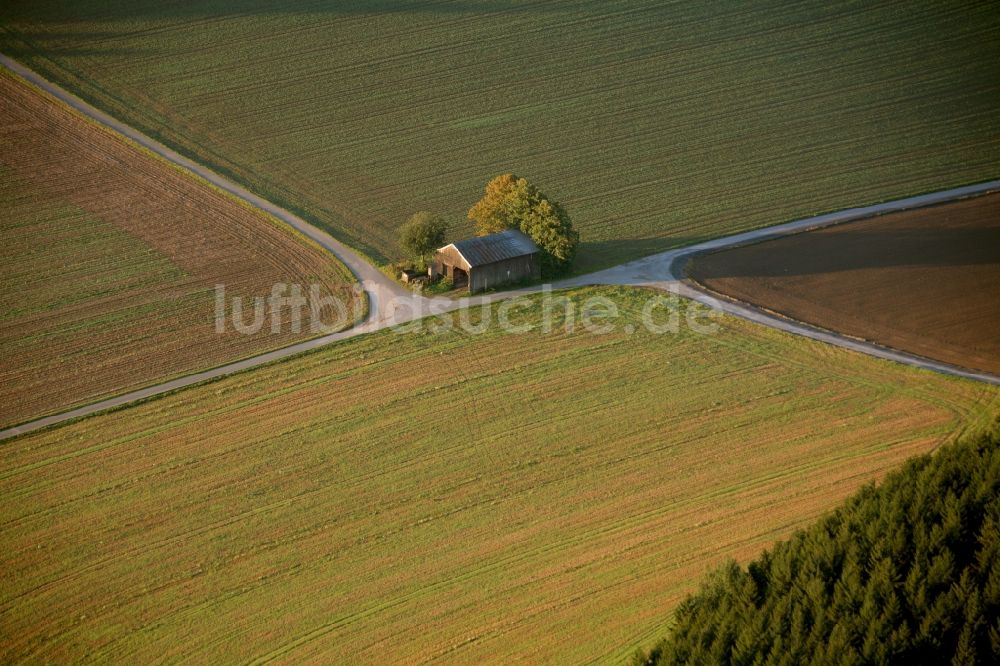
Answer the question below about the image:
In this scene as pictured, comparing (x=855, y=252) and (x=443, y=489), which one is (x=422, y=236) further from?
(x=855, y=252)

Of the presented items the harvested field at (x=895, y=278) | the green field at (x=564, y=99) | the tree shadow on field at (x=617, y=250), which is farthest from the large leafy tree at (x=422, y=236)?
the harvested field at (x=895, y=278)

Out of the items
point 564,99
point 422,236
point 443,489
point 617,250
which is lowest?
point 443,489

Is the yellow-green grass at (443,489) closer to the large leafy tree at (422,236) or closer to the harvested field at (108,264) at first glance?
the harvested field at (108,264)

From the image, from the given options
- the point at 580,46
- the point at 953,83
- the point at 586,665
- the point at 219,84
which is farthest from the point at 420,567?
the point at 953,83

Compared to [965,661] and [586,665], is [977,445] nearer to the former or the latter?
[965,661]

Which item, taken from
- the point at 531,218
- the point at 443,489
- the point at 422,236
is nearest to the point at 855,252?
the point at 531,218
